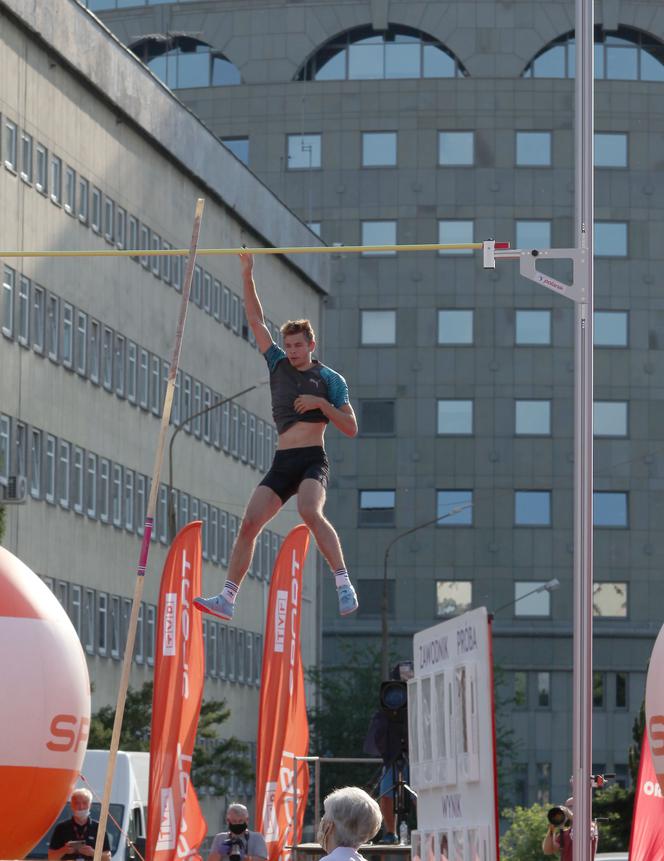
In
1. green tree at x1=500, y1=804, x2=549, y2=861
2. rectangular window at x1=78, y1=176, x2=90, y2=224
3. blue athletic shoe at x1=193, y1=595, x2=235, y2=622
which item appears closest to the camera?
blue athletic shoe at x1=193, y1=595, x2=235, y2=622

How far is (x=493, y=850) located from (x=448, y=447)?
73.4 m

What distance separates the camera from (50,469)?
49781 mm

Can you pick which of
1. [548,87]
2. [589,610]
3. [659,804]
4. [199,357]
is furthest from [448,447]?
[589,610]

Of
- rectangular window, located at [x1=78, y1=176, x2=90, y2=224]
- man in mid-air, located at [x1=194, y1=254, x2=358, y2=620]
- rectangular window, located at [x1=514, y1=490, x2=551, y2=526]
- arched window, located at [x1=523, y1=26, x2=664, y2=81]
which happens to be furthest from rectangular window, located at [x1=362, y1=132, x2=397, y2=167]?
man in mid-air, located at [x1=194, y1=254, x2=358, y2=620]

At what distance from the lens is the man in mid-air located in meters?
15.9

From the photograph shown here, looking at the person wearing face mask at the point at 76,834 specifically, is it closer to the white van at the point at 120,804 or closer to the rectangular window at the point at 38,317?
the white van at the point at 120,804

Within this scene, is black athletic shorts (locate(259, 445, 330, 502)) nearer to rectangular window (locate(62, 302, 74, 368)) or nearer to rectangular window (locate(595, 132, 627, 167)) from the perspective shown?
rectangular window (locate(62, 302, 74, 368))

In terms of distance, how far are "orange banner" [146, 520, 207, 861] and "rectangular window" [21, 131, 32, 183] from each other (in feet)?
68.1

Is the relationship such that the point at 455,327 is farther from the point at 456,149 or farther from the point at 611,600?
the point at 611,600

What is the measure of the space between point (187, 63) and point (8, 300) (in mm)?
41996

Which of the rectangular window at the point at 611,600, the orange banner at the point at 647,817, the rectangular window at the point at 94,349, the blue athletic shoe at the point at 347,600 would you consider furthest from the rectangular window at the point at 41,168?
the rectangular window at the point at 611,600

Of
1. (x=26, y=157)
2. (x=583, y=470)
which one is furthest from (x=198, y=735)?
(x=583, y=470)

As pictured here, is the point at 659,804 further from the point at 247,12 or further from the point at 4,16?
the point at 247,12

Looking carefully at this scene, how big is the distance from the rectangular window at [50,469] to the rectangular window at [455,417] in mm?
36069
